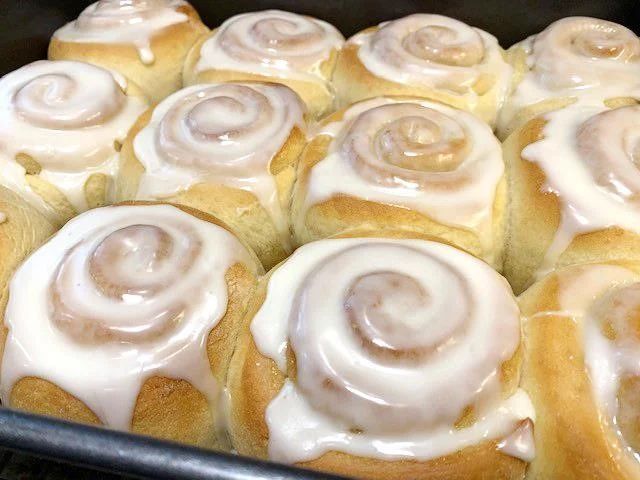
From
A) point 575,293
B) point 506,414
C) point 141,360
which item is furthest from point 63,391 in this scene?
point 575,293

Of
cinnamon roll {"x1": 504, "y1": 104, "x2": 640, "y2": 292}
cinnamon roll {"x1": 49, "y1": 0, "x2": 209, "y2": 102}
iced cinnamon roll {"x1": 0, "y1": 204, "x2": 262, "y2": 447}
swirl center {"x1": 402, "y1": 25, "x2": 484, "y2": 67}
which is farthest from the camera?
cinnamon roll {"x1": 49, "y1": 0, "x2": 209, "y2": 102}

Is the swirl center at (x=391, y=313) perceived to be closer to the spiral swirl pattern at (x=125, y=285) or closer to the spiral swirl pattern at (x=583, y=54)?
the spiral swirl pattern at (x=125, y=285)

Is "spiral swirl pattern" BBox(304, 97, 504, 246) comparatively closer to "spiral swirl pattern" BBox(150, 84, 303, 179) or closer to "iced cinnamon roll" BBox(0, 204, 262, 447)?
"spiral swirl pattern" BBox(150, 84, 303, 179)

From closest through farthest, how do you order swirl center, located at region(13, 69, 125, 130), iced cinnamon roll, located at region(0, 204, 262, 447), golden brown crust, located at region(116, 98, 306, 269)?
iced cinnamon roll, located at region(0, 204, 262, 447), golden brown crust, located at region(116, 98, 306, 269), swirl center, located at region(13, 69, 125, 130)

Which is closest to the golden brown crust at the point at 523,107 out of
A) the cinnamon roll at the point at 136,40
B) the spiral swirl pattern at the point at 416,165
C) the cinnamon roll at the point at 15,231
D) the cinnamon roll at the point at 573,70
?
the cinnamon roll at the point at 573,70

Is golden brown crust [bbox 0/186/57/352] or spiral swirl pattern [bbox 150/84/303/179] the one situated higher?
spiral swirl pattern [bbox 150/84/303/179]

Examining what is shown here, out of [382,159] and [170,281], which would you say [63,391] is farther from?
[382,159]

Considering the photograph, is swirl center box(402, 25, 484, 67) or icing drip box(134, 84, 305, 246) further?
swirl center box(402, 25, 484, 67)

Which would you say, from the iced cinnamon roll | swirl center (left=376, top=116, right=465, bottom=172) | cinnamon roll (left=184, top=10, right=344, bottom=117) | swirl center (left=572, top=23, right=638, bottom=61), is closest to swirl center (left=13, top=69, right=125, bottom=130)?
cinnamon roll (left=184, top=10, right=344, bottom=117)
